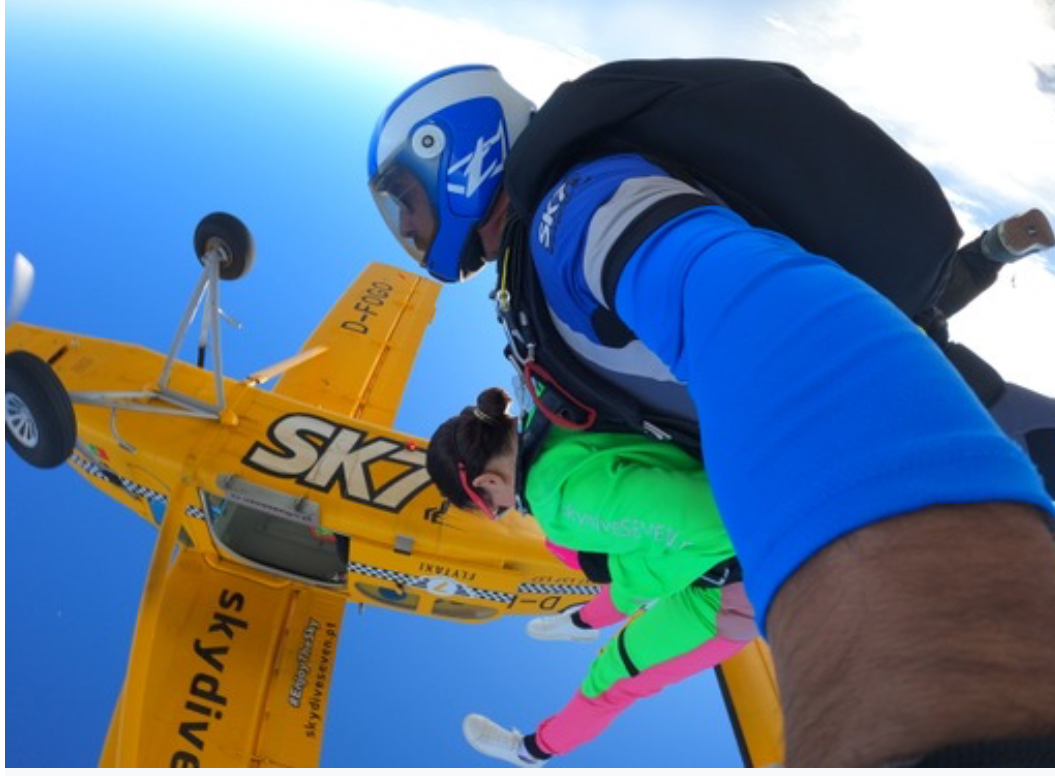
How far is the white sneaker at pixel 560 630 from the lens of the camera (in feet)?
11.7

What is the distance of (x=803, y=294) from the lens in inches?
20.1

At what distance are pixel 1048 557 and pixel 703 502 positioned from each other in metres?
1.15

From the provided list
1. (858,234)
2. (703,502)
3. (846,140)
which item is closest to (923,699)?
(858,234)

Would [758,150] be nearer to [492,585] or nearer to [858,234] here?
[858,234]

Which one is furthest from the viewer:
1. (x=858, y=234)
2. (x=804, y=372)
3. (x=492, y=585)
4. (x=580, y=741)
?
(x=580, y=741)

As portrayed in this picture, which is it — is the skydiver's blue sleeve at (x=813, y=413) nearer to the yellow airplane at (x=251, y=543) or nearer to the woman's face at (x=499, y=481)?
the woman's face at (x=499, y=481)

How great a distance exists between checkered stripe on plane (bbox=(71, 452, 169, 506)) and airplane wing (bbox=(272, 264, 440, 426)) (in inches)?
38.7

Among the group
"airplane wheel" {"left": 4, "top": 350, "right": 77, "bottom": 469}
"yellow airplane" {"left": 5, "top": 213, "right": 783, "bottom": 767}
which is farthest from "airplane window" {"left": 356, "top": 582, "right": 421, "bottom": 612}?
"airplane wheel" {"left": 4, "top": 350, "right": 77, "bottom": 469}

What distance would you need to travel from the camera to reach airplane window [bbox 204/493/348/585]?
3.08 m

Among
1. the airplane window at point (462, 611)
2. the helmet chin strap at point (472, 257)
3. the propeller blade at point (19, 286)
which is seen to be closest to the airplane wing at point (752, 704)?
the airplane window at point (462, 611)

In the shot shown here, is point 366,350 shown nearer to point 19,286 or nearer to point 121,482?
point 121,482

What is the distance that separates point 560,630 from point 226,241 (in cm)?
255

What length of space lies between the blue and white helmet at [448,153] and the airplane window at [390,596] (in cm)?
171

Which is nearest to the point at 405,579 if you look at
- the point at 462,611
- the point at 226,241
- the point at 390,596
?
the point at 390,596
